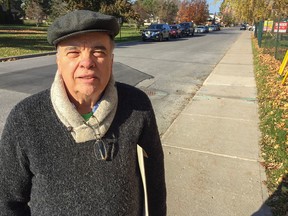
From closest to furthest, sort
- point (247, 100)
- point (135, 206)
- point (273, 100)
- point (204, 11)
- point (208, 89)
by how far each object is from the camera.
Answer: point (135, 206)
point (273, 100)
point (247, 100)
point (208, 89)
point (204, 11)

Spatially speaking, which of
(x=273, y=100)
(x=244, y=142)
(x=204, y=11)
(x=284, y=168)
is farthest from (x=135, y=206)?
(x=204, y=11)

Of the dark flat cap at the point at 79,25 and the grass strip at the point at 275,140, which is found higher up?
the dark flat cap at the point at 79,25

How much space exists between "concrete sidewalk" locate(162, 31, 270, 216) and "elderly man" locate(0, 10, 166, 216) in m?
1.81

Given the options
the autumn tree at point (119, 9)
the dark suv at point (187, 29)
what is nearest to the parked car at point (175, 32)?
the dark suv at point (187, 29)

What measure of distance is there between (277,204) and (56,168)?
8.62 feet

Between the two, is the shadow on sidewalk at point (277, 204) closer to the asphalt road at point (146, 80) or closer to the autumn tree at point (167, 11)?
the asphalt road at point (146, 80)

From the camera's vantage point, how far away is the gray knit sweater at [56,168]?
4.23ft

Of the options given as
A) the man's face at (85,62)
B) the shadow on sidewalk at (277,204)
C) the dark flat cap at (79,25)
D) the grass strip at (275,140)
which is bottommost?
the shadow on sidewalk at (277,204)

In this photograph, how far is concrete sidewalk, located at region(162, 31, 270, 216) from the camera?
3.07 m

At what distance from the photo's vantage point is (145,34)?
82.9 feet

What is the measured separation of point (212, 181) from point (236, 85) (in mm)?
5766

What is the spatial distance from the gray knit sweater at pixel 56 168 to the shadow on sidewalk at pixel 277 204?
6.96 feet

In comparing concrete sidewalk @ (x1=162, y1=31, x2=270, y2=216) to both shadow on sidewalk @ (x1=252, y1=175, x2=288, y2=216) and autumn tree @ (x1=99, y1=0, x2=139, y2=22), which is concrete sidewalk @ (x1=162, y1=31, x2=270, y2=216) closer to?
shadow on sidewalk @ (x1=252, y1=175, x2=288, y2=216)

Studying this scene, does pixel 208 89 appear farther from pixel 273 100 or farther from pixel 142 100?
pixel 142 100
